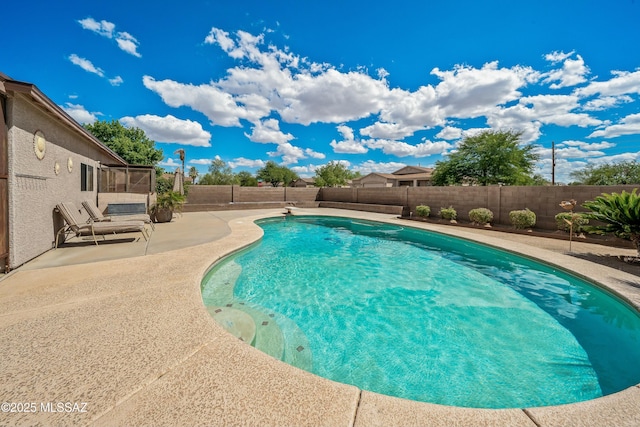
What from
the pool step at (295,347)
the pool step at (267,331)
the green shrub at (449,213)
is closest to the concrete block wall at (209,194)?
the green shrub at (449,213)

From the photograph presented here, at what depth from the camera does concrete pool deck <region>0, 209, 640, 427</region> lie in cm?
142

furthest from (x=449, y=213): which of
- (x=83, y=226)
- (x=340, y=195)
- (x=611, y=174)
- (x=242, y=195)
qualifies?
(x=611, y=174)

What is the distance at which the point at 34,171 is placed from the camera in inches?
175

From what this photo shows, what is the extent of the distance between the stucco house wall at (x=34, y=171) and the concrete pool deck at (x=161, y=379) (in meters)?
1.69

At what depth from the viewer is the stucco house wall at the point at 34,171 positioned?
3.84 meters

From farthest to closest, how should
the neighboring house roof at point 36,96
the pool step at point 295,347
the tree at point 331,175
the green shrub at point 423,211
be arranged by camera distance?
the tree at point 331,175
the green shrub at point 423,211
the neighboring house roof at point 36,96
the pool step at point 295,347

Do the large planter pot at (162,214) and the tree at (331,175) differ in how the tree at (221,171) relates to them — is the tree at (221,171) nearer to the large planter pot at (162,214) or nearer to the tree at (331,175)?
the tree at (331,175)

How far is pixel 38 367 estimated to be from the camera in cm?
179

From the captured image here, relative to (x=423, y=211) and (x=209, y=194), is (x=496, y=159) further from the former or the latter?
(x=209, y=194)

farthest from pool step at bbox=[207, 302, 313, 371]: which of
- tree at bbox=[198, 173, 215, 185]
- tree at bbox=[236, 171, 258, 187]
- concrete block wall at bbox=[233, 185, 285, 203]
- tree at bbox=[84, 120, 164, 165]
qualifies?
tree at bbox=[236, 171, 258, 187]

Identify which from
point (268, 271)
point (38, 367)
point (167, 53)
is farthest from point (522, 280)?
point (167, 53)

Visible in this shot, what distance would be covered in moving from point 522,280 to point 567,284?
68 centimetres

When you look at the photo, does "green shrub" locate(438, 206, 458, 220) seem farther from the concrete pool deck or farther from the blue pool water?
the concrete pool deck

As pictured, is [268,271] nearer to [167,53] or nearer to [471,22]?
[471,22]
